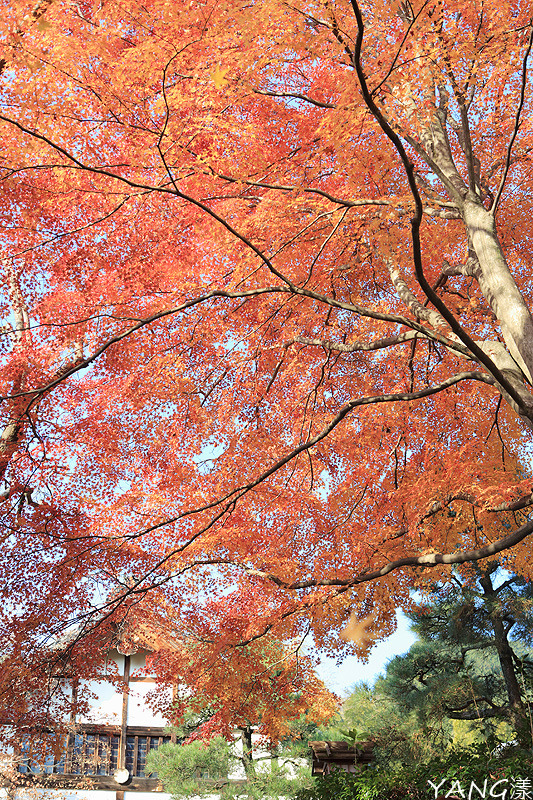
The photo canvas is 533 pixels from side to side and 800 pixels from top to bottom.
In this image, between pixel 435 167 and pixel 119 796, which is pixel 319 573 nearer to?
pixel 435 167

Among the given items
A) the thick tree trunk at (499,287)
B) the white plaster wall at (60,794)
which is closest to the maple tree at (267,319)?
the thick tree trunk at (499,287)

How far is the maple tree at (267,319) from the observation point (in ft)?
20.6

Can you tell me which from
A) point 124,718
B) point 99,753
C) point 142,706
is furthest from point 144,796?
point 142,706

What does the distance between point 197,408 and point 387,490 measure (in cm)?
388

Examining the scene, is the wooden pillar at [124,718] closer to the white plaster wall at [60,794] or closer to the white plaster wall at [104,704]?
the white plaster wall at [104,704]

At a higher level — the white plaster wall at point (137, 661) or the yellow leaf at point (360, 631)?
the white plaster wall at point (137, 661)

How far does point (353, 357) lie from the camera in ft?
39.8

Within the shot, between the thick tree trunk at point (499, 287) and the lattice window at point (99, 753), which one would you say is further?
the lattice window at point (99, 753)

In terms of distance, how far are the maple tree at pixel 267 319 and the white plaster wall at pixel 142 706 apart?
4.04m

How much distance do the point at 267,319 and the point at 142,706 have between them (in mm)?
13042

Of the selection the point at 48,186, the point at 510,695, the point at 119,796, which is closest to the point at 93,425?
the point at 48,186

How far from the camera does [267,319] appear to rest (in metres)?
7.26

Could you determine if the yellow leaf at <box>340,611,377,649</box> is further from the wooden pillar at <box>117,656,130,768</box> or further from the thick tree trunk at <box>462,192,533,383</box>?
the wooden pillar at <box>117,656,130,768</box>

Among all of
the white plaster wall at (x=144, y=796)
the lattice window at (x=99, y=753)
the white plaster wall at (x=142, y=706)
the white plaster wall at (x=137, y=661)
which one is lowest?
the white plaster wall at (x=144, y=796)
